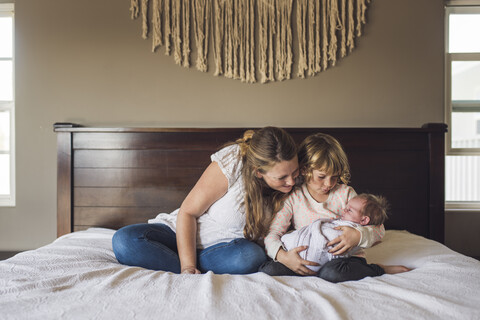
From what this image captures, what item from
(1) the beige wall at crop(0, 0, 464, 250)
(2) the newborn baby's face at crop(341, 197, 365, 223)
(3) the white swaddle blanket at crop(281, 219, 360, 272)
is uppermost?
(1) the beige wall at crop(0, 0, 464, 250)

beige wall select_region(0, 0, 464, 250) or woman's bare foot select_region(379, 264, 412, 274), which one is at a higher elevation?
beige wall select_region(0, 0, 464, 250)

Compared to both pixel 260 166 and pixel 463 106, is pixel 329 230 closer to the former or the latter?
pixel 260 166

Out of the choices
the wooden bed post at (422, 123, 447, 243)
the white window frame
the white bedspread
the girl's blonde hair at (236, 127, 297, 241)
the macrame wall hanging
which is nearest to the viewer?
the white bedspread

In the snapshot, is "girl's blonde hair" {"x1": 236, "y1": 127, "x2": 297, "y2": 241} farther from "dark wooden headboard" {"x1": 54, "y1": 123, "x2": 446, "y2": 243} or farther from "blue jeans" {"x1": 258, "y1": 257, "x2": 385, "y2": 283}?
"dark wooden headboard" {"x1": 54, "y1": 123, "x2": 446, "y2": 243}

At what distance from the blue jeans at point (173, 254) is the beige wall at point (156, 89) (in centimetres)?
A: 98

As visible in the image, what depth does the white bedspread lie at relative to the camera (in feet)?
2.70

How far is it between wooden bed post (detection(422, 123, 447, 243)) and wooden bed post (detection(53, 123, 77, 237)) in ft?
6.81

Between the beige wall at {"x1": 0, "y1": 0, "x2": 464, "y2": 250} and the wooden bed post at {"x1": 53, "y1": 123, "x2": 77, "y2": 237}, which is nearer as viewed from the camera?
the wooden bed post at {"x1": 53, "y1": 123, "x2": 77, "y2": 237}

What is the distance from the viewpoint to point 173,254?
1302 millimetres

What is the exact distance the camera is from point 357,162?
6.36ft

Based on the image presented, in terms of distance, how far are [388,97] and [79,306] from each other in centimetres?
202

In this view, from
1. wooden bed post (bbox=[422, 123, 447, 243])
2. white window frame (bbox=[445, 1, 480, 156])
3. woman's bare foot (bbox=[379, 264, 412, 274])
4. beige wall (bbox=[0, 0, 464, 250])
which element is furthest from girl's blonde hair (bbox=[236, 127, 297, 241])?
white window frame (bbox=[445, 1, 480, 156])

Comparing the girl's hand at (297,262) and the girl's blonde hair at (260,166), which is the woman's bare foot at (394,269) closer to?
the girl's hand at (297,262)

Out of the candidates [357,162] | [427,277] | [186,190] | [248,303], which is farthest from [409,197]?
[248,303]
